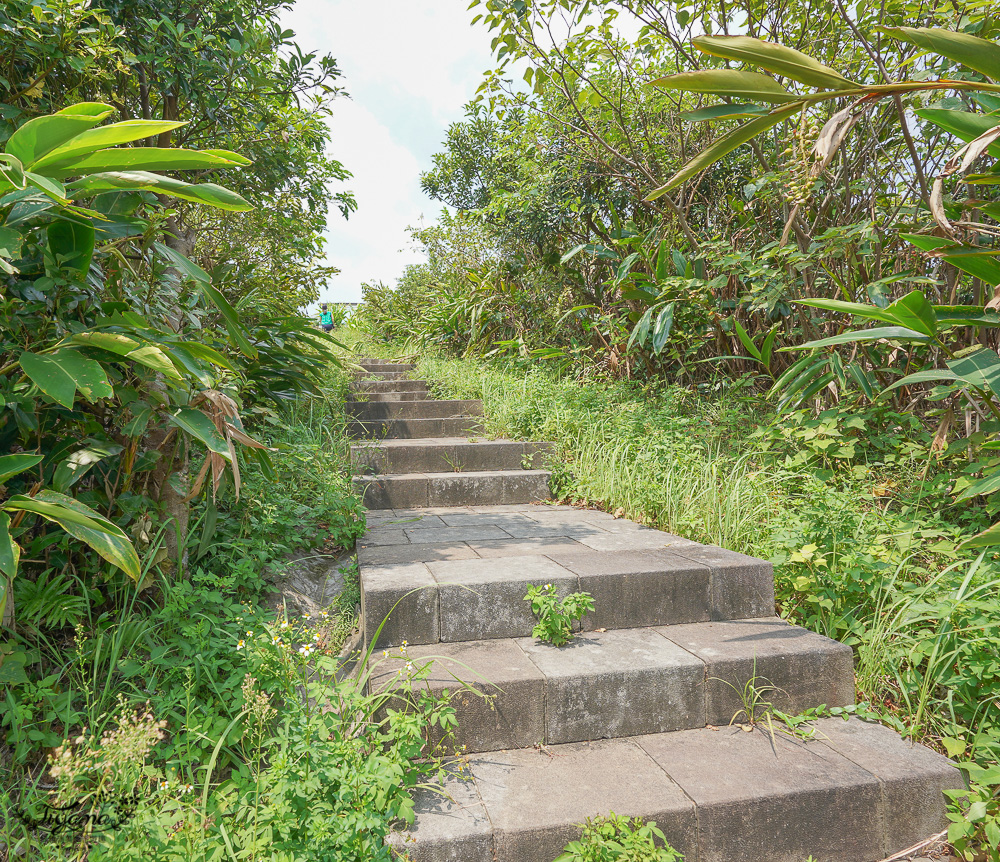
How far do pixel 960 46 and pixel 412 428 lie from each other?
408 cm

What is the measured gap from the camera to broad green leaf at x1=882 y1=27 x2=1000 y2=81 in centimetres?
89

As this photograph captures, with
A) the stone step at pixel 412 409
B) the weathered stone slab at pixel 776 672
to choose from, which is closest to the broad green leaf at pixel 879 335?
Answer: the weathered stone slab at pixel 776 672

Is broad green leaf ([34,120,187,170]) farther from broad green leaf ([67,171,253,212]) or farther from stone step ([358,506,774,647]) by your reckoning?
stone step ([358,506,774,647])

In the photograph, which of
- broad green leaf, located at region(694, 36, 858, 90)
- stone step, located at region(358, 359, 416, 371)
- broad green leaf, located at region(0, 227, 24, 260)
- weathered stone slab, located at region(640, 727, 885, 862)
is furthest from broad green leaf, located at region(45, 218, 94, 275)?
stone step, located at region(358, 359, 416, 371)

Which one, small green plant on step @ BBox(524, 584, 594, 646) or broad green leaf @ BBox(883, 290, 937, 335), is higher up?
broad green leaf @ BBox(883, 290, 937, 335)

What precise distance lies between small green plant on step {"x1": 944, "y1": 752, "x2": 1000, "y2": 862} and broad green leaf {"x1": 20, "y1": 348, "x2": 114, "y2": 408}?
7.78 feet

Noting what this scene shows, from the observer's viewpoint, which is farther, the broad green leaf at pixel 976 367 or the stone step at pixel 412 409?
the stone step at pixel 412 409

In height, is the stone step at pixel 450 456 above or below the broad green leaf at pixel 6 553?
below

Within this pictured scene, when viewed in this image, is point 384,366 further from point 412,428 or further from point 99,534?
point 99,534

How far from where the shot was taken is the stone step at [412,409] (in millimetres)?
4824

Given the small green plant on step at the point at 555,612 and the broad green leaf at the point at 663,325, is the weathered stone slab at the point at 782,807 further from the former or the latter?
the broad green leaf at the point at 663,325

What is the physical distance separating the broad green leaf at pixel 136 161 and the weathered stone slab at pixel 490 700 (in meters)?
1.46

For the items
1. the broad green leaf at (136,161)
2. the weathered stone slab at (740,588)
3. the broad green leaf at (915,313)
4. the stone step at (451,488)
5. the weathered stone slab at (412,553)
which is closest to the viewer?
the broad green leaf at (136,161)

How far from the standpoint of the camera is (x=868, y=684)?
205 cm
